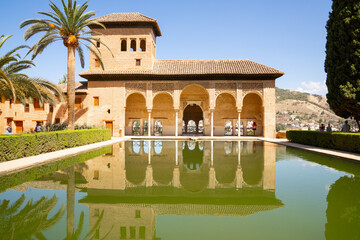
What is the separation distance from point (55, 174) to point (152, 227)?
4.28 meters

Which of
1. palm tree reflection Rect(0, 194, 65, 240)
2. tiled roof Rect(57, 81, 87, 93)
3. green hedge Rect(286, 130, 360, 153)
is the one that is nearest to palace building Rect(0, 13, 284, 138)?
tiled roof Rect(57, 81, 87, 93)

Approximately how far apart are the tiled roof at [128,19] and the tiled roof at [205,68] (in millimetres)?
3845

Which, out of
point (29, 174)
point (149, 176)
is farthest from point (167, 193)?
point (29, 174)

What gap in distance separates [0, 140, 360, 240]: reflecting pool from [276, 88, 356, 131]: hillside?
61070 millimetres

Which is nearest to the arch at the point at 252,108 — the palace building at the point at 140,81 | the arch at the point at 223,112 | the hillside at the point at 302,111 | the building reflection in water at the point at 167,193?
the arch at the point at 223,112

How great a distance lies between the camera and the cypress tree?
12.6 m

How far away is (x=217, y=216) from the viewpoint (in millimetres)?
3859

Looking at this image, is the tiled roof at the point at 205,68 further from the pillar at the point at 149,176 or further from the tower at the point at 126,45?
the pillar at the point at 149,176

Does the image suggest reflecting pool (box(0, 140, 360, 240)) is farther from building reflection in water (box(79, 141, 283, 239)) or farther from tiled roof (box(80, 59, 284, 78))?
tiled roof (box(80, 59, 284, 78))

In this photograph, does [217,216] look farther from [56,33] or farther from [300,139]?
[56,33]

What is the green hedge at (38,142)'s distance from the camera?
8.45m

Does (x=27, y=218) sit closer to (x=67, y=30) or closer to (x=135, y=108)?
(x=67, y=30)

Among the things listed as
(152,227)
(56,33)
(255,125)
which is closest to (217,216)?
(152,227)

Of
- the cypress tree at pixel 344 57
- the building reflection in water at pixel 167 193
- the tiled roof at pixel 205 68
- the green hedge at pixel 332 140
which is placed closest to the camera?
the building reflection in water at pixel 167 193
